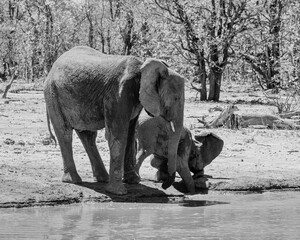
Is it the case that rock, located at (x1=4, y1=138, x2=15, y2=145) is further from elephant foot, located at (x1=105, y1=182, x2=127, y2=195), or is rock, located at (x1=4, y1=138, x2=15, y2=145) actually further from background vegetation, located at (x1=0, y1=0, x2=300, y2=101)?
background vegetation, located at (x1=0, y1=0, x2=300, y2=101)

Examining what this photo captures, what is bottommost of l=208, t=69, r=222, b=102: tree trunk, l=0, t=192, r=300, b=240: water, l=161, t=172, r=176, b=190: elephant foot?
l=208, t=69, r=222, b=102: tree trunk

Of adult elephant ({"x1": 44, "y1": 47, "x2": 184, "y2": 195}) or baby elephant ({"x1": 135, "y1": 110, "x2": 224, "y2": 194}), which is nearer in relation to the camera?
adult elephant ({"x1": 44, "y1": 47, "x2": 184, "y2": 195})

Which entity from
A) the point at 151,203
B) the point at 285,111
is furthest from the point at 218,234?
the point at 285,111

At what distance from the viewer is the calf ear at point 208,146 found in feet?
35.2

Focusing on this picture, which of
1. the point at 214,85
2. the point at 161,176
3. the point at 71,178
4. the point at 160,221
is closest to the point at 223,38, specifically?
the point at 214,85

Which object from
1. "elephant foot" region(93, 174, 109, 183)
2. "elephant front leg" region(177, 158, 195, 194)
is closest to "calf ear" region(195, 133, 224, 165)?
"elephant front leg" region(177, 158, 195, 194)

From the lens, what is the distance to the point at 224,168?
38.9 ft

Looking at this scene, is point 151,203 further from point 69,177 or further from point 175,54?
point 175,54

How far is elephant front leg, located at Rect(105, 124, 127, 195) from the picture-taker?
9.34 meters

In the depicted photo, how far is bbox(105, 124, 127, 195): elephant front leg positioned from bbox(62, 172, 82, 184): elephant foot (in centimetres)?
49

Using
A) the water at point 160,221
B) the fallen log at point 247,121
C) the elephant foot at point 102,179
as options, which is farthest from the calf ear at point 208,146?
the fallen log at point 247,121

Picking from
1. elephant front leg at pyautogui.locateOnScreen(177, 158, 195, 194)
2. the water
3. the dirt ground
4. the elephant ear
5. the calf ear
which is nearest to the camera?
the water

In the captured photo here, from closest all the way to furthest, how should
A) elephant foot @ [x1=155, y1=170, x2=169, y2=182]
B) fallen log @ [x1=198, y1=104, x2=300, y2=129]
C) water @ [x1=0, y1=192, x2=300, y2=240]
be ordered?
1. water @ [x1=0, y1=192, x2=300, y2=240]
2. elephant foot @ [x1=155, y1=170, x2=169, y2=182]
3. fallen log @ [x1=198, y1=104, x2=300, y2=129]

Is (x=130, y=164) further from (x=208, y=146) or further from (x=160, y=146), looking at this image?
(x=208, y=146)
